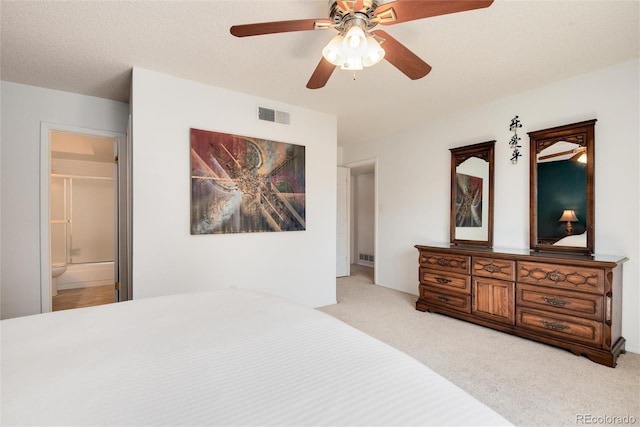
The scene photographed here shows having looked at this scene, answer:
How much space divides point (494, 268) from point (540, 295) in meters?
0.42

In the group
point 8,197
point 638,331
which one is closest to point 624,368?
point 638,331

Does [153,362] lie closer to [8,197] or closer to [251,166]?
[251,166]

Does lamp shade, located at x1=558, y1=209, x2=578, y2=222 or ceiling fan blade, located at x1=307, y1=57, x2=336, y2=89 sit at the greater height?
ceiling fan blade, located at x1=307, y1=57, x2=336, y2=89

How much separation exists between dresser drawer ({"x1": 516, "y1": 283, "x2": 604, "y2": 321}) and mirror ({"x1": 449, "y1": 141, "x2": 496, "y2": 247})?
2.63 feet

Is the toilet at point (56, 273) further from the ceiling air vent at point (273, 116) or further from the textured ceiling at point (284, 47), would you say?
the ceiling air vent at point (273, 116)

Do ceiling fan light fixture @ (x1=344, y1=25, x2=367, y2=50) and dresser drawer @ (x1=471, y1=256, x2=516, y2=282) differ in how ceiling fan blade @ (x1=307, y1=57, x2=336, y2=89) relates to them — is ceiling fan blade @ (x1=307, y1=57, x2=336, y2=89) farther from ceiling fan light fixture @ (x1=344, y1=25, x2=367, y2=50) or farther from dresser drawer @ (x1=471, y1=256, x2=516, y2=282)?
dresser drawer @ (x1=471, y1=256, x2=516, y2=282)

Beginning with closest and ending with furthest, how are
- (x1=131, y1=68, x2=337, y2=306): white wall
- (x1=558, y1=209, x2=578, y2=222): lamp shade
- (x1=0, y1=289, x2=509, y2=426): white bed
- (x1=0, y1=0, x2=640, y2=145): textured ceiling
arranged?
(x1=0, y1=289, x2=509, y2=426): white bed
(x1=0, y1=0, x2=640, y2=145): textured ceiling
(x1=131, y1=68, x2=337, y2=306): white wall
(x1=558, y1=209, x2=578, y2=222): lamp shade

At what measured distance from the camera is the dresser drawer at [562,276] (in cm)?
229

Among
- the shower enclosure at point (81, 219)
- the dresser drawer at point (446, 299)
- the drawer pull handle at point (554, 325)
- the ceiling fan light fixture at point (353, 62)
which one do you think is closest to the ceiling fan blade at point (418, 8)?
the ceiling fan light fixture at point (353, 62)

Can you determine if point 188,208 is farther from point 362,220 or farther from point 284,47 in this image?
point 362,220

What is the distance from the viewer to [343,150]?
5562 millimetres

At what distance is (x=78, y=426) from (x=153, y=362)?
273 millimetres

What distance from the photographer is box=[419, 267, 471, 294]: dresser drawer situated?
311cm

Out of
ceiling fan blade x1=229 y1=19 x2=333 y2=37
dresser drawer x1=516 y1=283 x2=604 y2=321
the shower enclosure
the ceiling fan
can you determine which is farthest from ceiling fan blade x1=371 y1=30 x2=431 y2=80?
the shower enclosure
